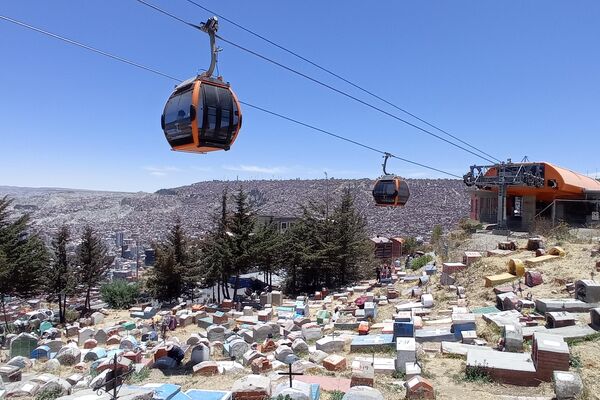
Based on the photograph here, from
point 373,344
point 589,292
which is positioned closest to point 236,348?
point 373,344

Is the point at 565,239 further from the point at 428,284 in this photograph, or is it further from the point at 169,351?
the point at 169,351

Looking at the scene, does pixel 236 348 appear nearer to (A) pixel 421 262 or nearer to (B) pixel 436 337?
(B) pixel 436 337

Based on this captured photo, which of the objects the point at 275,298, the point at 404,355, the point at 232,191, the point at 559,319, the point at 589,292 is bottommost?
the point at 275,298

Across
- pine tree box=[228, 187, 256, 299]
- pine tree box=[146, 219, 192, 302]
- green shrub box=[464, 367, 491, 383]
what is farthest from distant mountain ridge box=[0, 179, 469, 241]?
green shrub box=[464, 367, 491, 383]

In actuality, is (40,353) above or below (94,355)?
below

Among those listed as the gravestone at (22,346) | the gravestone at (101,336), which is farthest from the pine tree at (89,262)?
the gravestone at (22,346)

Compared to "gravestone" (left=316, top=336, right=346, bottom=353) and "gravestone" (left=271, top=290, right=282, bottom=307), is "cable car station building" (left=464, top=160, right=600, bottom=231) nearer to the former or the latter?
"gravestone" (left=271, top=290, right=282, bottom=307)

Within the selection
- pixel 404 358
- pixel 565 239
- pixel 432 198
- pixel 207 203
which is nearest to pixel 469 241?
pixel 565 239
